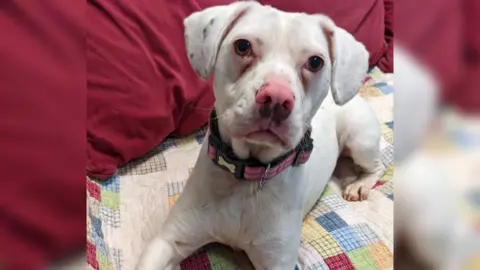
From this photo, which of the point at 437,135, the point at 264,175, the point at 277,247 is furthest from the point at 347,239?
the point at 437,135

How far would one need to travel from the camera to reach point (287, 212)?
1.19 metres

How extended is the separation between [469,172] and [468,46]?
0.06m

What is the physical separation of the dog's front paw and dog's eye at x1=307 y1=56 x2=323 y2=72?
0.59 metres

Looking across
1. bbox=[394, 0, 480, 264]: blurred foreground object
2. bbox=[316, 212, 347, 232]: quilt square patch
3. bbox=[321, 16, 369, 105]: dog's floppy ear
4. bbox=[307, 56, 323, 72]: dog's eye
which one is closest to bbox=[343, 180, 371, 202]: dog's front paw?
bbox=[316, 212, 347, 232]: quilt square patch

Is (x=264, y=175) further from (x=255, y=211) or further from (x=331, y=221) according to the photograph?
(x=331, y=221)

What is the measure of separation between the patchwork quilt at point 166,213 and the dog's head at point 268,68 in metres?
0.26

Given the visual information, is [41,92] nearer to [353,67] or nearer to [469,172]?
[469,172]

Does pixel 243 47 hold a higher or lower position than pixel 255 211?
higher

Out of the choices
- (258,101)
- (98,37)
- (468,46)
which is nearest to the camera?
(468,46)

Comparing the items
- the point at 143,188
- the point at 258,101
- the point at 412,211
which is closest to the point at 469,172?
the point at 412,211

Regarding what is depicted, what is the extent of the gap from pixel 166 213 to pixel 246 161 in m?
0.37

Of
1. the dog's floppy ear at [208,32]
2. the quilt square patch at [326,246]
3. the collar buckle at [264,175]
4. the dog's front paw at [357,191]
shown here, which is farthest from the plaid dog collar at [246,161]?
the dog's front paw at [357,191]

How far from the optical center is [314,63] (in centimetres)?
102

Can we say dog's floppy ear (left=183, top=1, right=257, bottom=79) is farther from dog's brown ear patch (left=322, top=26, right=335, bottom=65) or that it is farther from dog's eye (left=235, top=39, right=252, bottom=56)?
dog's brown ear patch (left=322, top=26, right=335, bottom=65)
